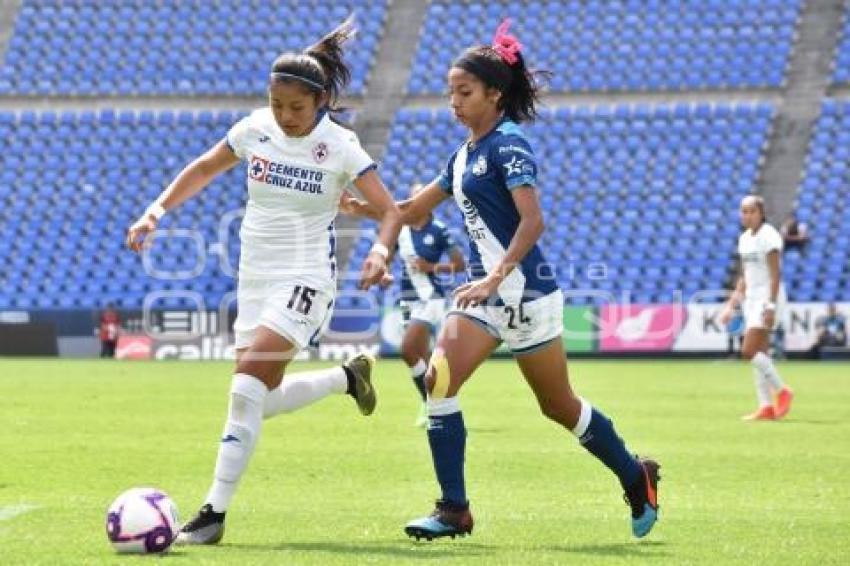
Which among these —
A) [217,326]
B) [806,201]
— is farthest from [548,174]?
[217,326]

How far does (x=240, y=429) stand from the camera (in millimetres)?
8367

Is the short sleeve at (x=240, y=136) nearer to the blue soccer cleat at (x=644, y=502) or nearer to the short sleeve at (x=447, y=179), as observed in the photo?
the short sleeve at (x=447, y=179)

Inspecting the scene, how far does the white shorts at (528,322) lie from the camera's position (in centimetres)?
845

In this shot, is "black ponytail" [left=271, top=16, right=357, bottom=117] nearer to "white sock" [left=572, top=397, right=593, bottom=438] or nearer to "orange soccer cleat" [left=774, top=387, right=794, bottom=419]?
"white sock" [left=572, top=397, right=593, bottom=438]

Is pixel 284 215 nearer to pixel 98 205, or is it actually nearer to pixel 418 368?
pixel 418 368

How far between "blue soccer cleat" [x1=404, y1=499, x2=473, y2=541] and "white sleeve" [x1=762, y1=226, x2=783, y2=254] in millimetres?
10538

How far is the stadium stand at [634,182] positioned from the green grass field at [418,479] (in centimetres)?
1499

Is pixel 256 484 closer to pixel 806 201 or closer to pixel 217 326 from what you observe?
pixel 217 326

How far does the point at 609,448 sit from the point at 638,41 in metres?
34.4

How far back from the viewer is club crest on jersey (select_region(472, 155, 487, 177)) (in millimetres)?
8516

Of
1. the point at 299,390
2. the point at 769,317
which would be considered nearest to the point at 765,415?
the point at 769,317

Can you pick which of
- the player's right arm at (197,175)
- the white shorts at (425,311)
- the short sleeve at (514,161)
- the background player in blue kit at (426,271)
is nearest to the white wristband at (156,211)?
the player's right arm at (197,175)

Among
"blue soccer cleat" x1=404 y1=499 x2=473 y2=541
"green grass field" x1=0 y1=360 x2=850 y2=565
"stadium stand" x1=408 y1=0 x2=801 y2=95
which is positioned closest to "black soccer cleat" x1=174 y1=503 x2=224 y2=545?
"green grass field" x1=0 y1=360 x2=850 y2=565

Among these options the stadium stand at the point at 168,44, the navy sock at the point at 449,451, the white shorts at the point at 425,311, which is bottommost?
the stadium stand at the point at 168,44
